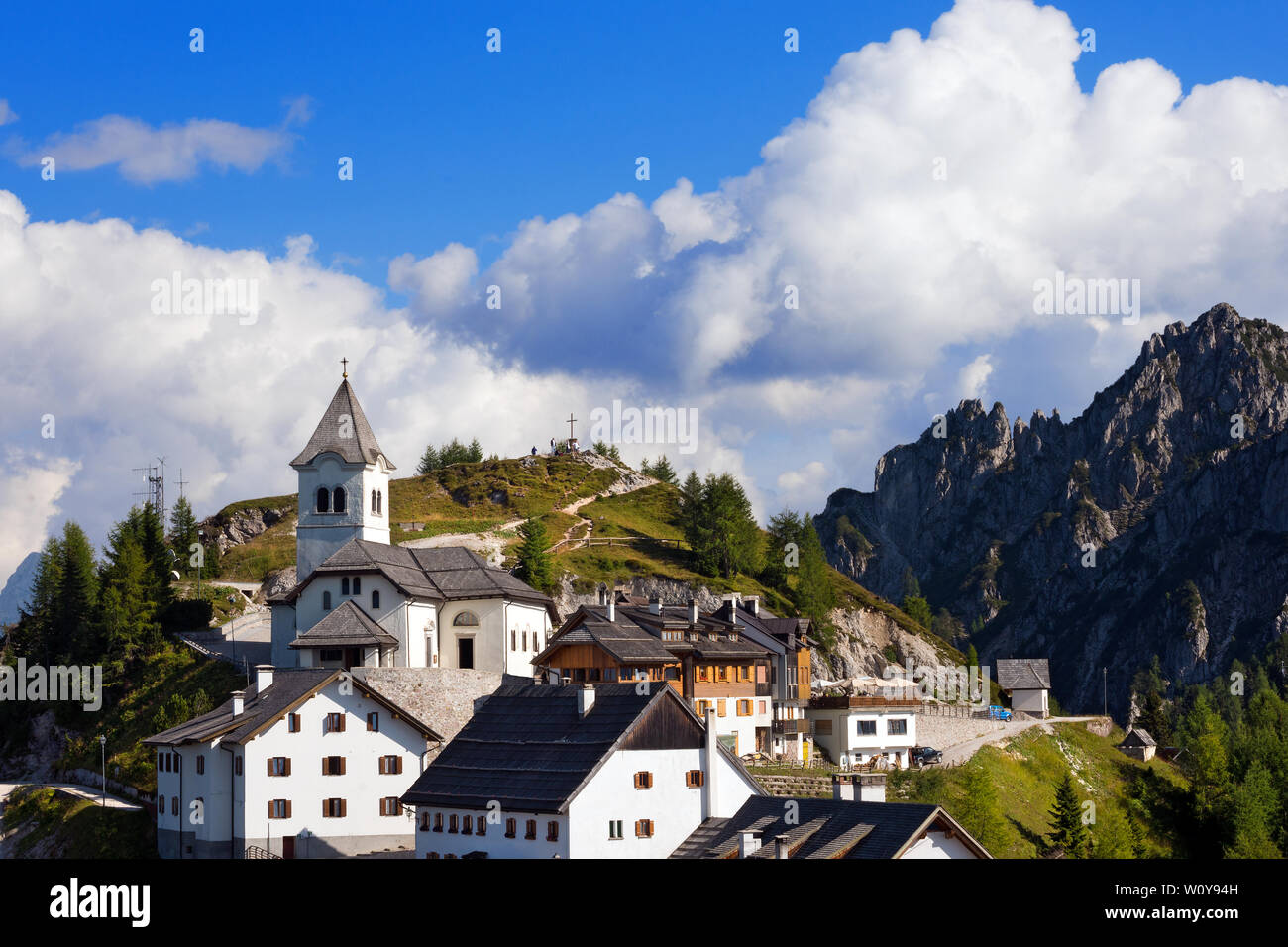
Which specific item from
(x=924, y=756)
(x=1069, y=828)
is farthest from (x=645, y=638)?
(x=1069, y=828)

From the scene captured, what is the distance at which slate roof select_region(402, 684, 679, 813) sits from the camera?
50.8 metres

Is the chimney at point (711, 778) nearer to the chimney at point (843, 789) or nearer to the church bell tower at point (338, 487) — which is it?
the chimney at point (843, 789)

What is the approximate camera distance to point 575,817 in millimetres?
49250

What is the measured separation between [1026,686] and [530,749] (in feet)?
255

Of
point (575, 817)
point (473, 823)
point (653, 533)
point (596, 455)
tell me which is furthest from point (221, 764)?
point (596, 455)

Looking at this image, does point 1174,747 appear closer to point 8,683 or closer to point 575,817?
point 575,817

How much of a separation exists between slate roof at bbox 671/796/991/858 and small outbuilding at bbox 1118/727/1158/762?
6585cm

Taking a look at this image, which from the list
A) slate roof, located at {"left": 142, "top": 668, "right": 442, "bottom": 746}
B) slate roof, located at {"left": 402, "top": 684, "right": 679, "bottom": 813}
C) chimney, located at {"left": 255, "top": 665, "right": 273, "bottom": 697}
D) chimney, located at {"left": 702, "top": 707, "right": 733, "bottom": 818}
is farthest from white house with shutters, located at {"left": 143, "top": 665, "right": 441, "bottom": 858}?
chimney, located at {"left": 702, "top": 707, "right": 733, "bottom": 818}

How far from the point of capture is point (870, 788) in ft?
165

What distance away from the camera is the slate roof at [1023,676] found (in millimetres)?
119250

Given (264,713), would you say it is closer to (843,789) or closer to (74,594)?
(843,789)
